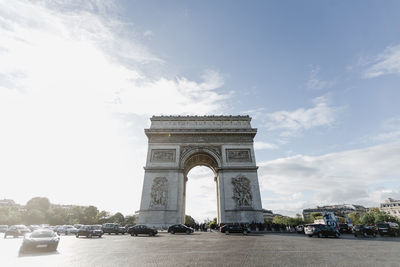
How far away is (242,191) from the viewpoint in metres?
25.3

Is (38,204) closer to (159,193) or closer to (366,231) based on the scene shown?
(159,193)

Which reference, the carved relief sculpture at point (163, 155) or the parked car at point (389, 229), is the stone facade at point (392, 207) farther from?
the carved relief sculpture at point (163, 155)

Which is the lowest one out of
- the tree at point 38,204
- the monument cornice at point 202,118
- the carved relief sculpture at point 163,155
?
the tree at point 38,204

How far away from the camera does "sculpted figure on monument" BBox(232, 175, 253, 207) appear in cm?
2488

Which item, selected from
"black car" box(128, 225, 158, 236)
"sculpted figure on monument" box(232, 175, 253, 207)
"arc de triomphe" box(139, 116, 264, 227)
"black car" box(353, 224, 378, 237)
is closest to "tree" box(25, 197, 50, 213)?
"arc de triomphe" box(139, 116, 264, 227)

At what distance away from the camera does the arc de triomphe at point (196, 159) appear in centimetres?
2442

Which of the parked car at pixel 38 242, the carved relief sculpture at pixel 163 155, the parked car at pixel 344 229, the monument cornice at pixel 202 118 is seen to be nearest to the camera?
the parked car at pixel 38 242

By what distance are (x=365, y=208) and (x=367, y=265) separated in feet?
498

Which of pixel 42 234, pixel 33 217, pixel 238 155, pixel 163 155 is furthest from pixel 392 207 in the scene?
pixel 33 217

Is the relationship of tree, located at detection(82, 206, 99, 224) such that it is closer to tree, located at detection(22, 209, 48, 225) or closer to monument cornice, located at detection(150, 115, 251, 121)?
tree, located at detection(22, 209, 48, 225)

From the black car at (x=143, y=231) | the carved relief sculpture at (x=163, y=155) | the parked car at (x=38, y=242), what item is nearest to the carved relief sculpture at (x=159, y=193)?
the carved relief sculpture at (x=163, y=155)

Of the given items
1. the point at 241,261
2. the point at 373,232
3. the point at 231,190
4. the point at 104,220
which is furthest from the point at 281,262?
the point at 104,220

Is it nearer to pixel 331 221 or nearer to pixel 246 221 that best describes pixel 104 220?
pixel 246 221

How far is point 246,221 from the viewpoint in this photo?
939 inches
